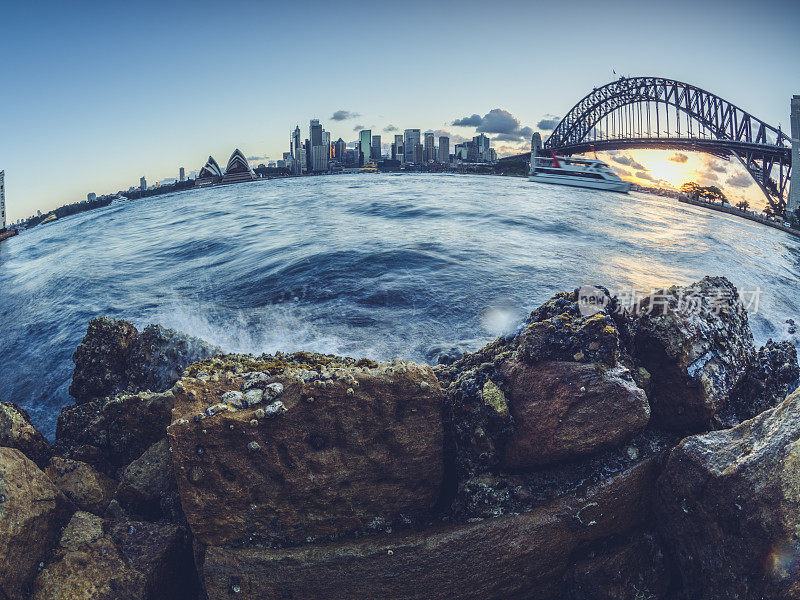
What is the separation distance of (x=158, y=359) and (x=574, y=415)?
6.03 metres

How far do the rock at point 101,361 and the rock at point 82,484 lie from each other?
2.07 meters

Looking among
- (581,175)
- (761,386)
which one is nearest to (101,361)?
(761,386)

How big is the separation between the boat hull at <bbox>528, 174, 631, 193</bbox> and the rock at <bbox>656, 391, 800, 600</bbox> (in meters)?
76.2

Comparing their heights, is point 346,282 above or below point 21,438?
above

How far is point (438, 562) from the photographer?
3.39m

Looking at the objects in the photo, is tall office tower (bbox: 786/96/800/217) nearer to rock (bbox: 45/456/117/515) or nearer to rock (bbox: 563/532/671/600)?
rock (bbox: 563/532/671/600)

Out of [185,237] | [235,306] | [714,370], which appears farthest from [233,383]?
[185,237]

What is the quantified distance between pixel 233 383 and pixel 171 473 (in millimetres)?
1320

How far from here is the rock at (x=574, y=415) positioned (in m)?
3.80

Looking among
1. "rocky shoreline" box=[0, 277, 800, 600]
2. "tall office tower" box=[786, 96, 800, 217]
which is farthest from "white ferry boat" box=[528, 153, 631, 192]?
"rocky shoreline" box=[0, 277, 800, 600]

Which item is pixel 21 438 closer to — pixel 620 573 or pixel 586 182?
pixel 620 573

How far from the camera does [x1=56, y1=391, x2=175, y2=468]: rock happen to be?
4918 mm

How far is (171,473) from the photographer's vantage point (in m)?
4.24

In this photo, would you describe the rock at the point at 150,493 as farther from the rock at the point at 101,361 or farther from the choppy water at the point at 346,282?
the choppy water at the point at 346,282
